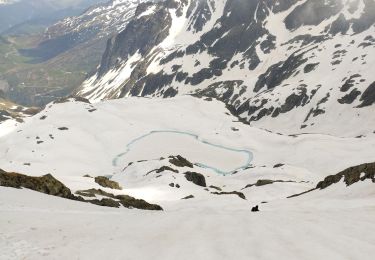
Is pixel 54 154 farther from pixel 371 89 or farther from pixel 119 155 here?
pixel 371 89

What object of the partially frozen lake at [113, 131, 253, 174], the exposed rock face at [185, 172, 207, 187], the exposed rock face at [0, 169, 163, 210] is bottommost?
the exposed rock face at [0, 169, 163, 210]

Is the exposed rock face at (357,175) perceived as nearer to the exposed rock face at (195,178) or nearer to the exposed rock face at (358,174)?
the exposed rock face at (358,174)

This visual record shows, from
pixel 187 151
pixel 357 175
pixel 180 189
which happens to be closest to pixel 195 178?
pixel 180 189

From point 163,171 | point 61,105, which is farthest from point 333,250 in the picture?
point 61,105

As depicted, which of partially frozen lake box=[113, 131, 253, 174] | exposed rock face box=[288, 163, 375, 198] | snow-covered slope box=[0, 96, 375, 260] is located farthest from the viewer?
partially frozen lake box=[113, 131, 253, 174]

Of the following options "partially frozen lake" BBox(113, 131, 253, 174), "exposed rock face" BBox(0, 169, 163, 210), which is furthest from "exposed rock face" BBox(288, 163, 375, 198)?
"partially frozen lake" BBox(113, 131, 253, 174)

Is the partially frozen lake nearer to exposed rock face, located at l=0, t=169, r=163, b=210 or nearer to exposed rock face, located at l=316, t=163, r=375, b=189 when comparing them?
exposed rock face, located at l=316, t=163, r=375, b=189

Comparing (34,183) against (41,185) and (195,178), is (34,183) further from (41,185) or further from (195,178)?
(195,178)
